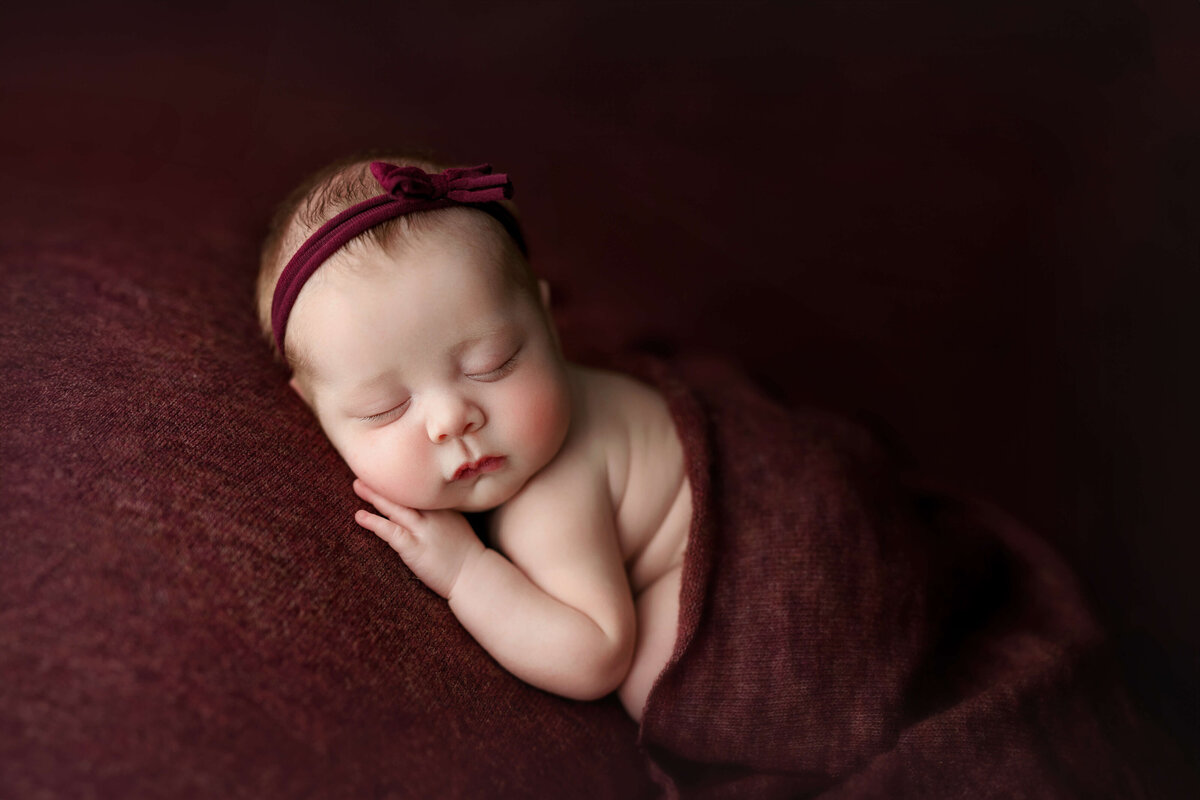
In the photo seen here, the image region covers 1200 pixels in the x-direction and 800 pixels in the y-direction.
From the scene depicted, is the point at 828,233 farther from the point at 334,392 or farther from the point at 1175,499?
the point at 334,392

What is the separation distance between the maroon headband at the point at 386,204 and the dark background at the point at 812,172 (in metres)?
0.46

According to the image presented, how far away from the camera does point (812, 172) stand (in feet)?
4.95

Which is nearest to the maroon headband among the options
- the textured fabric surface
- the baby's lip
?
the textured fabric surface

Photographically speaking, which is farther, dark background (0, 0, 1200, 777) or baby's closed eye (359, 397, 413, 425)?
dark background (0, 0, 1200, 777)

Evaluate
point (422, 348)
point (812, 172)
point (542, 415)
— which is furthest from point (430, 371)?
point (812, 172)

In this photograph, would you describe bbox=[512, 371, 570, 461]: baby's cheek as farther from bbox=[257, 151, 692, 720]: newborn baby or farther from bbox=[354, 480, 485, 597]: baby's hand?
bbox=[354, 480, 485, 597]: baby's hand

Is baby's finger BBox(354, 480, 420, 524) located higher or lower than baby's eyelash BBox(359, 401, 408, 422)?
lower

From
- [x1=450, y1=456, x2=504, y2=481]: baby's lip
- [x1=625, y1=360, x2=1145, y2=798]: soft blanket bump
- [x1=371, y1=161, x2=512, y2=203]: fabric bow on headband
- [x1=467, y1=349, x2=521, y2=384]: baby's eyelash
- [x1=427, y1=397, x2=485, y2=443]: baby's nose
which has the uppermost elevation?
[x1=371, y1=161, x2=512, y2=203]: fabric bow on headband

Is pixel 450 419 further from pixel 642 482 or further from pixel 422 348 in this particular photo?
pixel 642 482

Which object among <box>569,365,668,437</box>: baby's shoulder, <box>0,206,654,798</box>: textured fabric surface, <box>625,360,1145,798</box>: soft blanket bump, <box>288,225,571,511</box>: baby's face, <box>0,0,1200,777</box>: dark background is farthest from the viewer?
<box>0,0,1200,777</box>: dark background

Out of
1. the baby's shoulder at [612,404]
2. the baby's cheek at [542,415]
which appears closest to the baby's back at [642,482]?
the baby's shoulder at [612,404]

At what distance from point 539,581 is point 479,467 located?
156mm

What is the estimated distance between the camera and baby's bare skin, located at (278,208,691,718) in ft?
2.90

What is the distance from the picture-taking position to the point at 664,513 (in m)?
1.11
